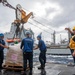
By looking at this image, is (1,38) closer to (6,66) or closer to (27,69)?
(6,66)

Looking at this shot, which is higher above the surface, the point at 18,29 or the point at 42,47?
the point at 18,29

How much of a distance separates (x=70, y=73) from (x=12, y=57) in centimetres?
218

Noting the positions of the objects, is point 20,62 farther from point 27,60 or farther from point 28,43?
point 28,43

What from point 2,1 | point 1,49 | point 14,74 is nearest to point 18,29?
point 2,1

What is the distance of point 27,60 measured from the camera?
22.0 ft

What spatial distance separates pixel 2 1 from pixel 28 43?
1632 centimetres

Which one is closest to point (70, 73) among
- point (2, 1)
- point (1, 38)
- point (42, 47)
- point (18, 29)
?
point (42, 47)

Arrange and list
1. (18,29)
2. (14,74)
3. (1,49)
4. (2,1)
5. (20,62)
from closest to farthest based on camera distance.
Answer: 1. (14,74)
2. (20,62)
3. (1,49)
4. (18,29)
5. (2,1)

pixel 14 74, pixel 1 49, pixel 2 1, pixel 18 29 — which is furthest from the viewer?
pixel 2 1

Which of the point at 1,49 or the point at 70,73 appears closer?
the point at 70,73

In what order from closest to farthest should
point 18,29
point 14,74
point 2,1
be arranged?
point 14,74 → point 18,29 → point 2,1

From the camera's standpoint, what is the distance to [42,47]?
706 cm

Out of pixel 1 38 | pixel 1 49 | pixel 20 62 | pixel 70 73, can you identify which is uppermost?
pixel 1 38

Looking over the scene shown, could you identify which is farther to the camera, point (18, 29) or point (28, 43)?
point (18, 29)
